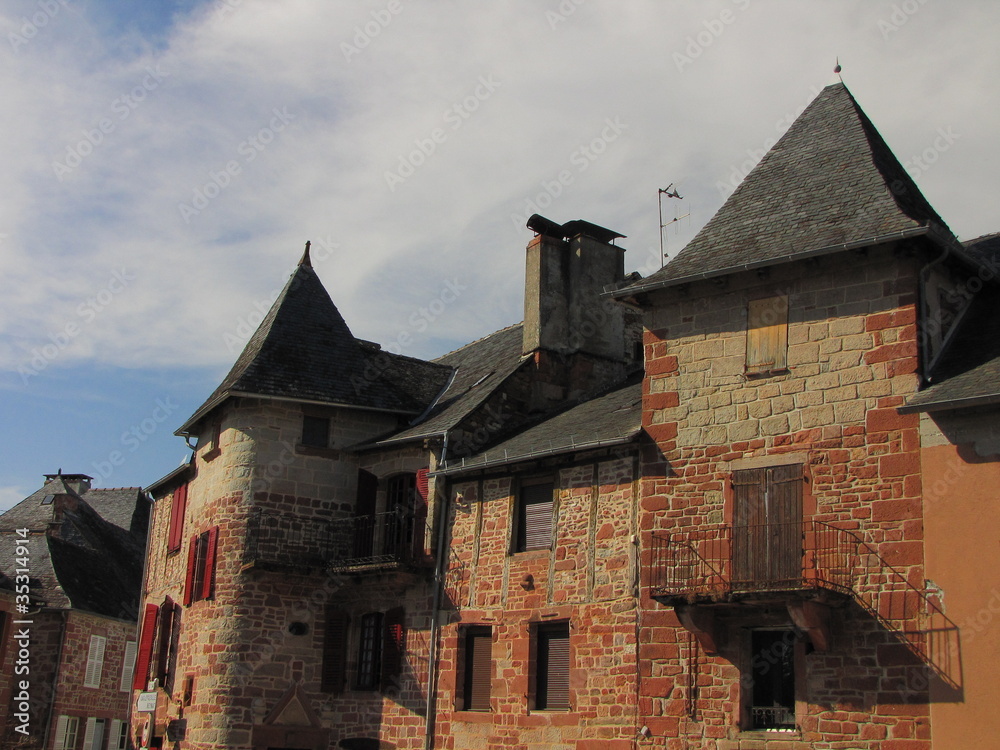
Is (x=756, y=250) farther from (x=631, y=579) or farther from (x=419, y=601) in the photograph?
(x=419, y=601)

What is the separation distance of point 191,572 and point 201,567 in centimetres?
44

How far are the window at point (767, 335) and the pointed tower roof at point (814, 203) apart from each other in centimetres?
63

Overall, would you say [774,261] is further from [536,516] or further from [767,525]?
[536,516]

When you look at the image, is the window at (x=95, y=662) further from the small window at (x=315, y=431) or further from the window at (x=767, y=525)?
the window at (x=767, y=525)

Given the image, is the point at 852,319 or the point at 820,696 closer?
the point at 820,696

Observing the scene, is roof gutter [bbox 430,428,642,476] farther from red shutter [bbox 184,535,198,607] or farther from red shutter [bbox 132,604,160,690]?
red shutter [bbox 132,604,160,690]

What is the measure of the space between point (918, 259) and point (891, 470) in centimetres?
267

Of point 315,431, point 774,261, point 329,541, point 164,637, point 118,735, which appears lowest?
point 118,735

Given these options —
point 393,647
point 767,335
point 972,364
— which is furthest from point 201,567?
point 972,364

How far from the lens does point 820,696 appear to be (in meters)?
13.8

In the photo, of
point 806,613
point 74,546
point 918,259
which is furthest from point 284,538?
point 74,546

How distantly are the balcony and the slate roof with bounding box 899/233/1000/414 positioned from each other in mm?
8639

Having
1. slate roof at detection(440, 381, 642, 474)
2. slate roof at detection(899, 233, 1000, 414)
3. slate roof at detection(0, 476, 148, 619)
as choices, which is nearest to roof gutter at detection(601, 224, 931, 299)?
slate roof at detection(899, 233, 1000, 414)

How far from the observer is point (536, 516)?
17969mm
